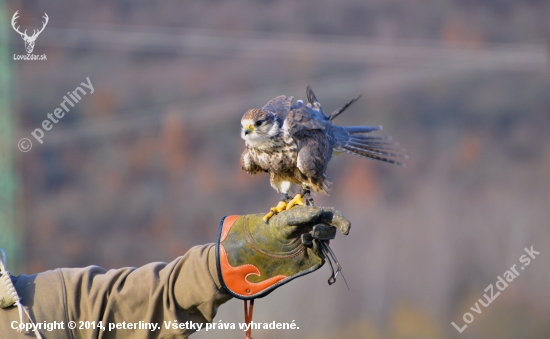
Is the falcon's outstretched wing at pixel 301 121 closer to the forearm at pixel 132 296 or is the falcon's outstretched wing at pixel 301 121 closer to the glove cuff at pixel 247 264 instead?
the glove cuff at pixel 247 264

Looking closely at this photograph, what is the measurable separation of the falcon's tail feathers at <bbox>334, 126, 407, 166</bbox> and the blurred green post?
124 inches

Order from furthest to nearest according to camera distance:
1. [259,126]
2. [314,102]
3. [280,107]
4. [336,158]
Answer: [336,158] < [314,102] < [280,107] < [259,126]

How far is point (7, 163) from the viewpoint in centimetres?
463

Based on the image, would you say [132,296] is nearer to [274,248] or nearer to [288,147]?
[274,248]

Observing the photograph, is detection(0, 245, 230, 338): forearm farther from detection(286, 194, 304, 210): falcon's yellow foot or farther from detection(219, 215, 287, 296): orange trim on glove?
detection(286, 194, 304, 210): falcon's yellow foot

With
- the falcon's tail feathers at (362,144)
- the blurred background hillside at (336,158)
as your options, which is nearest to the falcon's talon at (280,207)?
the falcon's tail feathers at (362,144)

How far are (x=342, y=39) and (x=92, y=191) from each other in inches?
96.2

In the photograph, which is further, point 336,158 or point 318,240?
point 336,158

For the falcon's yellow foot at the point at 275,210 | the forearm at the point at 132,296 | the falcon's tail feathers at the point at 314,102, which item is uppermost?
the falcon's tail feathers at the point at 314,102

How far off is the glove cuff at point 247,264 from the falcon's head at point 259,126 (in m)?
0.36

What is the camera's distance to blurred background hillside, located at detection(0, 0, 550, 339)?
4.64 m

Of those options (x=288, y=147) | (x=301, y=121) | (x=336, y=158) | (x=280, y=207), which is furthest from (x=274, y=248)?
(x=336, y=158)

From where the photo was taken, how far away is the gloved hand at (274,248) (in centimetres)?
181

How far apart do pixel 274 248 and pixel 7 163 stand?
350 cm
